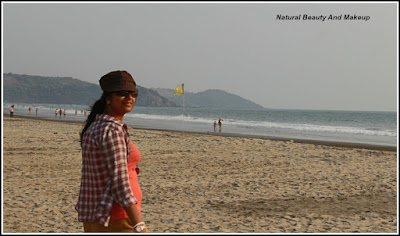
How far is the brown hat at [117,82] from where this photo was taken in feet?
7.36

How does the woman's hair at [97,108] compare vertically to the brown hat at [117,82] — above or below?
below

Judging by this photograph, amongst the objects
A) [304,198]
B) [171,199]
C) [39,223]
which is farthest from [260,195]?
[39,223]

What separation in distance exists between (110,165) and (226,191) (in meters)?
6.73

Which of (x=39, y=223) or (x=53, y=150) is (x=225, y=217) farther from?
(x=53, y=150)

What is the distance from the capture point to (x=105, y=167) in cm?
Answer: 211

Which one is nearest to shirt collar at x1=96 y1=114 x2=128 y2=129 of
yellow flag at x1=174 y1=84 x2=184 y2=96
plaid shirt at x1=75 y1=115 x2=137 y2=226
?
plaid shirt at x1=75 y1=115 x2=137 y2=226

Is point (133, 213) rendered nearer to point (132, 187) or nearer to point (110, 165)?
point (132, 187)

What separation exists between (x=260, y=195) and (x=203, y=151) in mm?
6801

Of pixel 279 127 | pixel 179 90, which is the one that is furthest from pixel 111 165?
pixel 279 127

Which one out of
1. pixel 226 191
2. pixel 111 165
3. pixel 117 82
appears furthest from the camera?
pixel 226 191

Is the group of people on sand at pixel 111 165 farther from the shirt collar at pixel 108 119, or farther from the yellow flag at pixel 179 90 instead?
the yellow flag at pixel 179 90

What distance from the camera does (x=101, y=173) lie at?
7.01 feet

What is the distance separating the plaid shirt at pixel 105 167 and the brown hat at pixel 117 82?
16 cm

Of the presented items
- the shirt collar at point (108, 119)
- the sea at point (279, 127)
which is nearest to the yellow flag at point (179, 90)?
the sea at point (279, 127)
